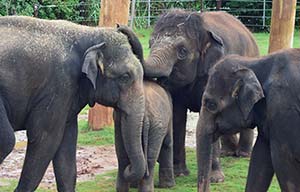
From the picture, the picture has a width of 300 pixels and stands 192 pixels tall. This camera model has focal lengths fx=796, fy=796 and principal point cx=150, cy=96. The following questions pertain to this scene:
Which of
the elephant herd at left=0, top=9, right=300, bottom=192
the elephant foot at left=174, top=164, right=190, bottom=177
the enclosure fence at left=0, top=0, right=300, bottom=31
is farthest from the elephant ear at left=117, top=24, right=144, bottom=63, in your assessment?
the enclosure fence at left=0, top=0, right=300, bottom=31

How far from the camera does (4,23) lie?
6.08 metres

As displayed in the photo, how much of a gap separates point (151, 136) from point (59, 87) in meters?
1.37

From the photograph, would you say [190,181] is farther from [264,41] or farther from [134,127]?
[264,41]

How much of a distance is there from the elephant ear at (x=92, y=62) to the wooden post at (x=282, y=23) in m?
4.63

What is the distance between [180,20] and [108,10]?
251 cm

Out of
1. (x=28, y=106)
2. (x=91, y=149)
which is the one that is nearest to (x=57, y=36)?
(x=28, y=106)

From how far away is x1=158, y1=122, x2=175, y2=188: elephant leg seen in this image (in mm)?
7562

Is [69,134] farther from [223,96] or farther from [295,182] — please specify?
[295,182]

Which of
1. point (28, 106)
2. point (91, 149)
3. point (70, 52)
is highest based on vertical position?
point (70, 52)

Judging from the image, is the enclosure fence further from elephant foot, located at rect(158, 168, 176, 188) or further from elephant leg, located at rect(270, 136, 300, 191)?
elephant leg, located at rect(270, 136, 300, 191)

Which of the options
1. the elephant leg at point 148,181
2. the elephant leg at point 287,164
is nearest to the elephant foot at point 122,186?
the elephant leg at point 148,181

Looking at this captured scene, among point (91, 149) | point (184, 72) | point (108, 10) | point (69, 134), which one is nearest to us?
point (69, 134)

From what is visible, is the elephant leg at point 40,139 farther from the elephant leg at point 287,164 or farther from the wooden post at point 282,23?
the wooden post at point 282,23

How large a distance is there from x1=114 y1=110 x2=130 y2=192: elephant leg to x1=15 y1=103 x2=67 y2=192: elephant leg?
2.67 ft
